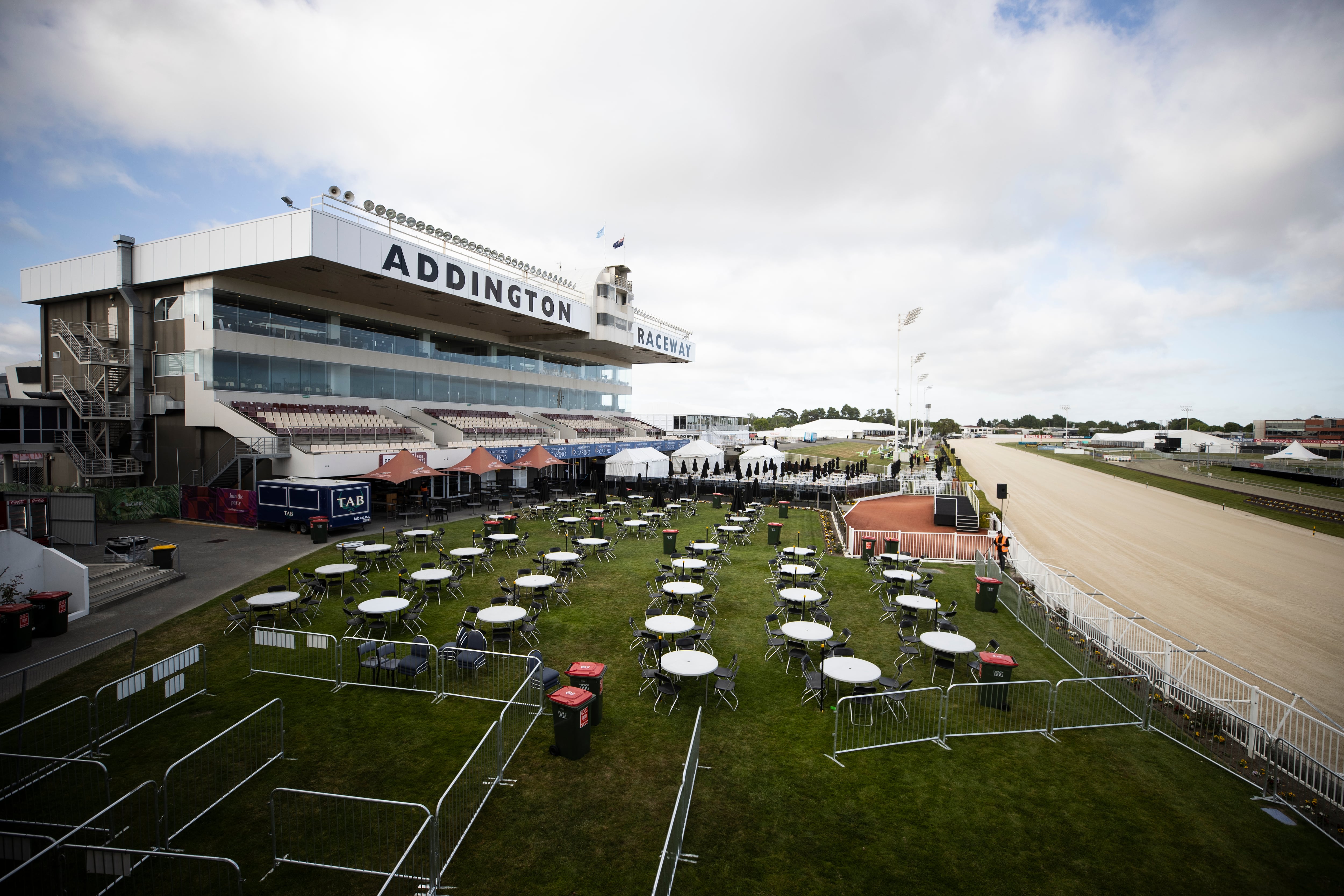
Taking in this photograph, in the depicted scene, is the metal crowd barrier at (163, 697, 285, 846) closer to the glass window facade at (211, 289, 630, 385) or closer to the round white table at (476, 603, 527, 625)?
the round white table at (476, 603, 527, 625)

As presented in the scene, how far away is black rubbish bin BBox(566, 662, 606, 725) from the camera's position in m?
8.27

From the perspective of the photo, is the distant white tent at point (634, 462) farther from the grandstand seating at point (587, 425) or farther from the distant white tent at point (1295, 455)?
the distant white tent at point (1295, 455)

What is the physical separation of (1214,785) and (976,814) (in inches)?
147

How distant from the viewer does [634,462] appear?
33219mm

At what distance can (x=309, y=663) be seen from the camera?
10.4 meters

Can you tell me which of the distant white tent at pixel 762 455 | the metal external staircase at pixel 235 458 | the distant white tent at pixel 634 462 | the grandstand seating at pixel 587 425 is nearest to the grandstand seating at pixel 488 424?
the grandstand seating at pixel 587 425

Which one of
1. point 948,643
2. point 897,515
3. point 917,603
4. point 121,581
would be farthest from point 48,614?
point 897,515

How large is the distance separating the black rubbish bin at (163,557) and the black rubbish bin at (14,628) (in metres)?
4.62

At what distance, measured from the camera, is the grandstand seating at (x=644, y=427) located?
2108 inches

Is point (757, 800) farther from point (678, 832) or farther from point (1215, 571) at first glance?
point (1215, 571)

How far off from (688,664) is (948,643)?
5041mm

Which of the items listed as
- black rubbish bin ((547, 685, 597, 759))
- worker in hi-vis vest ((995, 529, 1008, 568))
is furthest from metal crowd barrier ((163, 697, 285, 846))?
worker in hi-vis vest ((995, 529, 1008, 568))

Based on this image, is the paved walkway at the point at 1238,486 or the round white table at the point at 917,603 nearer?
the round white table at the point at 917,603

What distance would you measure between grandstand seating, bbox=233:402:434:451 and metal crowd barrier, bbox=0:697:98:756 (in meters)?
18.6
